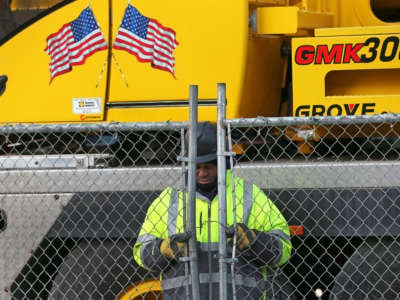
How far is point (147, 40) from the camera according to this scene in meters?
5.33

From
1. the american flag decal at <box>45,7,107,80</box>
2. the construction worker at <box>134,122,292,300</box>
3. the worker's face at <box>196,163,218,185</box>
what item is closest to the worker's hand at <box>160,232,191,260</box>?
the construction worker at <box>134,122,292,300</box>

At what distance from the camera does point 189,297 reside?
4.73 meters

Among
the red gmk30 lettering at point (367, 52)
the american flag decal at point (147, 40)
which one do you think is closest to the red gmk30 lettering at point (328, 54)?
the red gmk30 lettering at point (367, 52)

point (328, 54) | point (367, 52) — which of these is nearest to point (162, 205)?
point (328, 54)

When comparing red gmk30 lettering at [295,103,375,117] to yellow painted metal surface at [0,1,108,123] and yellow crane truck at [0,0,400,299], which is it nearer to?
yellow crane truck at [0,0,400,299]

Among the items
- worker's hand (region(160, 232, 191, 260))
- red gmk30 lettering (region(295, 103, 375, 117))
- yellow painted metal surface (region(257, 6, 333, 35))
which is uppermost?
yellow painted metal surface (region(257, 6, 333, 35))

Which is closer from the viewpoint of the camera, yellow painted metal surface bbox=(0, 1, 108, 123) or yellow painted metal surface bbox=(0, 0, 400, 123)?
yellow painted metal surface bbox=(0, 0, 400, 123)

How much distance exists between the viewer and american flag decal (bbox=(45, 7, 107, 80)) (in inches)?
212

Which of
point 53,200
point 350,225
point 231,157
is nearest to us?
point 231,157

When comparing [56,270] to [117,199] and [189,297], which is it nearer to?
[117,199]

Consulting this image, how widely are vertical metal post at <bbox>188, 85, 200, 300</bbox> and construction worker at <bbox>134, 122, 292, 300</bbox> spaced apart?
3.6 inches

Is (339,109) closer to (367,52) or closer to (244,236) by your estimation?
(367,52)

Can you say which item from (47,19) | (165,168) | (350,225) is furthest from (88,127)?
(350,225)

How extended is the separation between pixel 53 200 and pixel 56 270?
569 millimetres
